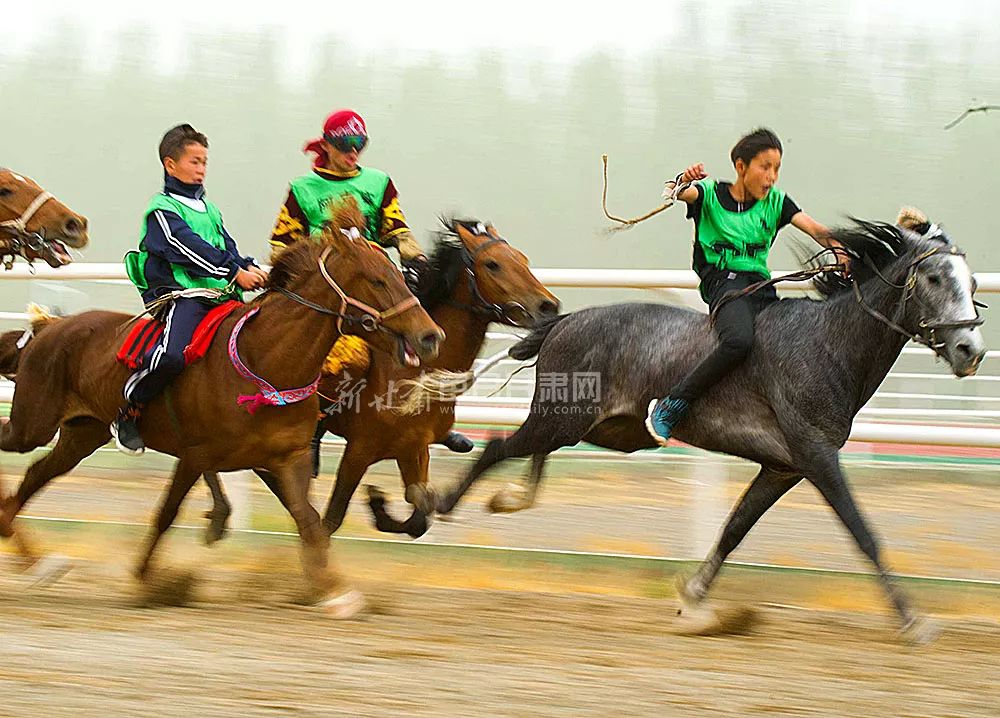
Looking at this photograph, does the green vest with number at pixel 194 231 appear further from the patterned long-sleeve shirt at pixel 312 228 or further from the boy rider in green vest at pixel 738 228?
the boy rider in green vest at pixel 738 228

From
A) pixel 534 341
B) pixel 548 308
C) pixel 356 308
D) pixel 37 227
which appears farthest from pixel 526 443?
pixel 37 227

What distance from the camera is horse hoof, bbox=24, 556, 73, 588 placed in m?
5.47

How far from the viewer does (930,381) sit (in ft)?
32.3

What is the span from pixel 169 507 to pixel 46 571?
33.1 inches

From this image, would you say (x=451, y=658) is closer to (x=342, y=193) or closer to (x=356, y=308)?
(x=356, y=308)

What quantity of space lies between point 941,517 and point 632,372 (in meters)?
2.53

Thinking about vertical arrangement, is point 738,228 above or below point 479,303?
above

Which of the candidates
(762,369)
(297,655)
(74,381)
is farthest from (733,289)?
(74,381)

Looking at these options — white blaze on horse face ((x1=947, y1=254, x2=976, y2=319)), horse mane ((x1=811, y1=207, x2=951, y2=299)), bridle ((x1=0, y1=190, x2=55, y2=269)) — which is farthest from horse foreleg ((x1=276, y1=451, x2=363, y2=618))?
white blaze on horse face ((x1=947, y1=254, x2=976, y2=319))

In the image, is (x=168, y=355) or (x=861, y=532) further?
(x=168, y=355)

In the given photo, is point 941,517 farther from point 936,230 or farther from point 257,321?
point 257,321

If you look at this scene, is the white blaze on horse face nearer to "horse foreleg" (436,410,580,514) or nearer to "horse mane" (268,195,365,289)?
"horse foreleg" (436,410,580,514)

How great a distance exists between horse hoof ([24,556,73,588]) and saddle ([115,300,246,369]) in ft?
3.03

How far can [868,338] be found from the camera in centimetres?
472
